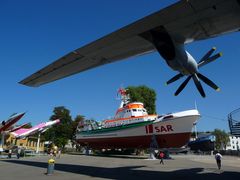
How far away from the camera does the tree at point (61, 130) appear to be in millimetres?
75250

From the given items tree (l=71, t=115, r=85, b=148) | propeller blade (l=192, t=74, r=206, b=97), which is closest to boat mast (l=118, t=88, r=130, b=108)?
tree (l=71, t=115, r=85, b=148)

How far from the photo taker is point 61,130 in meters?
76.8

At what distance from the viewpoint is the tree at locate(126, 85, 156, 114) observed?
62.4 meters

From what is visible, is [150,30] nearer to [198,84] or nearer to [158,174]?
[198,84]

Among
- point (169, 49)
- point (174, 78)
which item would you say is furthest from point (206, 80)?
point (169, 49)

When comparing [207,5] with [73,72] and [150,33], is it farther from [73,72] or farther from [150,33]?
[73,72]

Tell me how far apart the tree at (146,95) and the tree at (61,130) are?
87.0 feet

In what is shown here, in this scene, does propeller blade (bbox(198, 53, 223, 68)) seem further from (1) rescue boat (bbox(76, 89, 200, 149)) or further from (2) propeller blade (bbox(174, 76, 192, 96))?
(1) rescue boat (bbox(76, 89, 200, 149))

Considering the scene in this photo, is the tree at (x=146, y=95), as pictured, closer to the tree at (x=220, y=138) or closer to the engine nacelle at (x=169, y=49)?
the engine nacelle at (x=169, y=49)

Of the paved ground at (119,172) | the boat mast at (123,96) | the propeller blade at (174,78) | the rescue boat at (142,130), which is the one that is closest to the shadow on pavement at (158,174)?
the paved ground at (119,172)

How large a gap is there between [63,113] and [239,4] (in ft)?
252

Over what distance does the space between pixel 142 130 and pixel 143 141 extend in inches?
83.7

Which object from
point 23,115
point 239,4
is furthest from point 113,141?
point 239,4

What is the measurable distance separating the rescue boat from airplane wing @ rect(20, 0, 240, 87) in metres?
24.3
